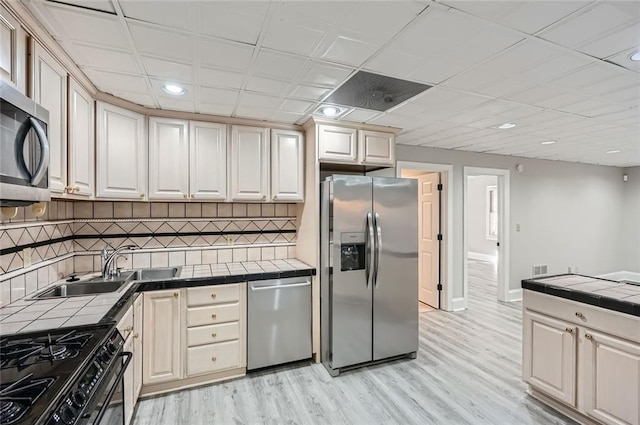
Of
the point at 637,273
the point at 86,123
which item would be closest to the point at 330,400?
the point at 86,123

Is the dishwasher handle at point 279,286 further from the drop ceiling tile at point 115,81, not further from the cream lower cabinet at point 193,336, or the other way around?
the drop ceiling tile at point 115,81

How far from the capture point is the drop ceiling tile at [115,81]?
6.61 ft

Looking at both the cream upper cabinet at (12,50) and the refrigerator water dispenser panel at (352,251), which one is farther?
the refrigerator water dispenser panel at (352,251)

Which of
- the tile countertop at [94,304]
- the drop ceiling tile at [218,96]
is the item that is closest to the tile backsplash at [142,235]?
the tile countertop at [94,304]

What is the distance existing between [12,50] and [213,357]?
236 cm

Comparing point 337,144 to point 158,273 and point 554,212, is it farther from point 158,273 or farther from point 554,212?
point 554,212

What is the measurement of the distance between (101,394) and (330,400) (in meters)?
1.68

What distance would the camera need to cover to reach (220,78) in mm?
2078

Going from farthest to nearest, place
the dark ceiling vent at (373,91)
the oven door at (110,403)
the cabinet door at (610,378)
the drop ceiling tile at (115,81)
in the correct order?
the dark ceiling vent at (373,91), the drop ceiling tile at (115,81), the cabinet door at (610,378), the oven door at (110,403)

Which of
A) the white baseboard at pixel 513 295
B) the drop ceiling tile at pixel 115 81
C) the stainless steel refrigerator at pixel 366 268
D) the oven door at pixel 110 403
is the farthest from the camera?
the white baseboard at pixel 513 295

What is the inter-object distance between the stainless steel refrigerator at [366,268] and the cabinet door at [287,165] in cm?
37

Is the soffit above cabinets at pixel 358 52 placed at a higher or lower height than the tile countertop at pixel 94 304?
higher

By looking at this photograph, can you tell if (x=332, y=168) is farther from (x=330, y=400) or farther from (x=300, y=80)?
(x=330, y=400)

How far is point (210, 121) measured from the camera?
2885mm
